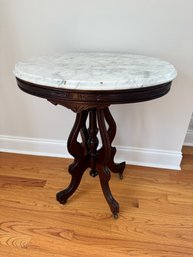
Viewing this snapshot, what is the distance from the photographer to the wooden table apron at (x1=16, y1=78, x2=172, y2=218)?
79 cm

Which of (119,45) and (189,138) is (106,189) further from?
(189,138)

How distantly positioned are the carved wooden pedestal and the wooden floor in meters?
0.10

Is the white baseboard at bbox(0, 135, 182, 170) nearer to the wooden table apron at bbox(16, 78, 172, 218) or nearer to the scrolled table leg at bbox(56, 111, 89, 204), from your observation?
the wooden table apron at bbox(16, 78, 172, 218)

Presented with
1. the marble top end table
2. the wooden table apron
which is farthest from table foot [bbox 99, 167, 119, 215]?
the marble top end table

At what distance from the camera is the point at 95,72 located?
2.75 ft

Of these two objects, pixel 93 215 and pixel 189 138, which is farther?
pixel 189 138

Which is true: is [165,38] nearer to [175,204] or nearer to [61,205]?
[175,204]

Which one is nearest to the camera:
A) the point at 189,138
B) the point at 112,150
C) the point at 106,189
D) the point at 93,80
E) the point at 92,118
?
the point at 93,80

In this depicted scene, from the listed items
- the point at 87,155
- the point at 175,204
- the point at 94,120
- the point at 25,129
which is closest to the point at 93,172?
the point at 87,155

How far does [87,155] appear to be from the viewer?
1246 mm

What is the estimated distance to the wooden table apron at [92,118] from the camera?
79cm

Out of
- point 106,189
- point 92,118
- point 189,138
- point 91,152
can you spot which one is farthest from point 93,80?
point 189,138

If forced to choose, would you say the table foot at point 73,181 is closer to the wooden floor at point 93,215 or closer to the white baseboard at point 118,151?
the wooden floor at point 93,215

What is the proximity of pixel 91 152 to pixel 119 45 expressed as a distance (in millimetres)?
605
